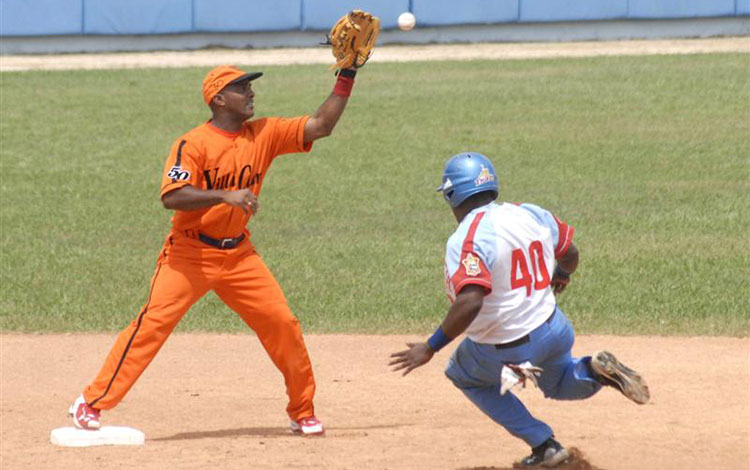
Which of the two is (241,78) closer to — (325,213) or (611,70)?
(325,213)

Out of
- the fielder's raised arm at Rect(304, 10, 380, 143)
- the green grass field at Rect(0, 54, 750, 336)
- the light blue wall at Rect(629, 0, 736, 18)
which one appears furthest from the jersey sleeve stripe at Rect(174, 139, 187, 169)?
the light blue wall at Rect(629, 0, 736, 18)

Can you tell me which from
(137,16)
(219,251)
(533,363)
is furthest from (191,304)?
(137,16)

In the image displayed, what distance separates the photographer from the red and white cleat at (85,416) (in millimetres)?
7270

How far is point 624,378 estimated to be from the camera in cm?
625

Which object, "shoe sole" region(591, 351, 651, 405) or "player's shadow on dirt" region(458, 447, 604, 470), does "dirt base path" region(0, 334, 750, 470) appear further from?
"shoe sole" region(591, 351, 651, 405)

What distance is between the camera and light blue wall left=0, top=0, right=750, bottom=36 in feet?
92.6

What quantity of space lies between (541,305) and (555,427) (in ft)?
5.28

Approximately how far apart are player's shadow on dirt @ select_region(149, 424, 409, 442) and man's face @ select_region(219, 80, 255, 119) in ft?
6.07

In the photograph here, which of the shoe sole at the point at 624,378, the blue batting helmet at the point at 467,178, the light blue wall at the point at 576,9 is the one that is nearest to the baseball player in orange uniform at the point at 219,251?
the blue batting helmet at the point at 467,178

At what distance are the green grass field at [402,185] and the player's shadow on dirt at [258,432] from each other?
269 cm

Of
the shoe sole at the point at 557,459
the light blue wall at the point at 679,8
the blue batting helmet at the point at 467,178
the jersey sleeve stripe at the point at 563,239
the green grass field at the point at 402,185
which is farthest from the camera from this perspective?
the light blue wall at the point at 679,8

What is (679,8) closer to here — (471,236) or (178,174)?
(178,174)

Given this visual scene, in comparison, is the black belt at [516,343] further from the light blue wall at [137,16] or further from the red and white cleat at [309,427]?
the light blue wall at [137,16]

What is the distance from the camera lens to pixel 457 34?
29.0 m
